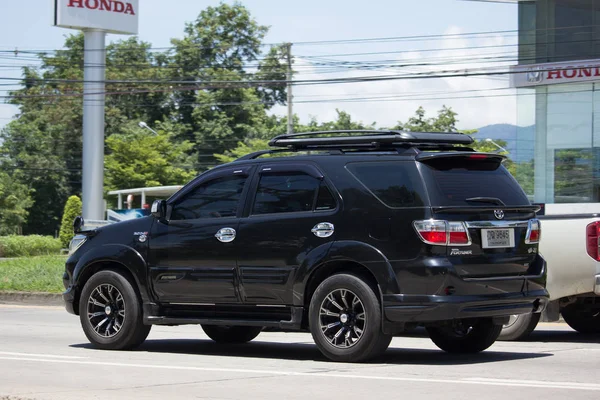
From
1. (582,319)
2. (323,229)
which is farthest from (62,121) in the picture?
(323,229)

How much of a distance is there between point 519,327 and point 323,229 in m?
3.47

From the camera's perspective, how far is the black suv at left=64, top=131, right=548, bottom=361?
29.3 ft

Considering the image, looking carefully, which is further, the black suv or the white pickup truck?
the white pickup truck

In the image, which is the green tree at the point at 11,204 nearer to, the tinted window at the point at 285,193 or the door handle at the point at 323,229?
the tinted window at the point at 285,193

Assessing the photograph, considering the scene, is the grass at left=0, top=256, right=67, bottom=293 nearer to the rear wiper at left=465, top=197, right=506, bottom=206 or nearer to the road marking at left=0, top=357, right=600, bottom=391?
the road marking at left=0, top=357, right=600, bottom=391

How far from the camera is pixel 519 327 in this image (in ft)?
38.6

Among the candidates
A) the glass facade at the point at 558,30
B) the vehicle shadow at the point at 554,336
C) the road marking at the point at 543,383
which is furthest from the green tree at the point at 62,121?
the road marking at the point at 543,383

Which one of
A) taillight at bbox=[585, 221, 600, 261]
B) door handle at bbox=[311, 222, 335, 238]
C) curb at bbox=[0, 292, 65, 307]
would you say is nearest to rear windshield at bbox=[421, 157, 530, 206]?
door handle at bbox=[311, 222, 335, 238]

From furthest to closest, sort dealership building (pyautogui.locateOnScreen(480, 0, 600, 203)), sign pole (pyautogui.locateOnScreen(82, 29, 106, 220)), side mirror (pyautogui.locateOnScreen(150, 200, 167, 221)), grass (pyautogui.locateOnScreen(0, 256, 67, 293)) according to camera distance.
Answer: sign pole (pyautogui.locateOnScreen(82, 29, 106, 220)) < dealership building (pyautogui.locateOnScreen(480, 0, 600, 203)) < grass (pyautogui.locateOnScreen(0, 256, 67, 293)) < side mirror (pyautogui.locateOnScreen(150, 200, 167, 221))

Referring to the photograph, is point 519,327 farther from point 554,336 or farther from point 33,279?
point 33,279

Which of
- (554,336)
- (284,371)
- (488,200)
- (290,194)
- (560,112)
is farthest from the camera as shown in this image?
(560,112)

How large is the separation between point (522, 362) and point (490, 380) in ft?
4.92

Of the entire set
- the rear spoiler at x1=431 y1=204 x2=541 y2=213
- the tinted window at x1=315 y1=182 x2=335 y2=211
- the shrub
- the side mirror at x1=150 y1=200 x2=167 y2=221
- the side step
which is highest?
the tinted window at x1=315 y1=182 x2=335 y2=211

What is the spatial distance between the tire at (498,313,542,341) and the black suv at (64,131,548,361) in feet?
5.08
